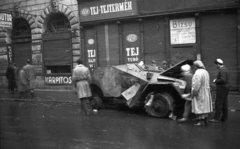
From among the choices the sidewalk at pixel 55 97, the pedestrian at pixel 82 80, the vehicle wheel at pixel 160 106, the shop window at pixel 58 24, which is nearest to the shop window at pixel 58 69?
the shop window at pixel 58 24

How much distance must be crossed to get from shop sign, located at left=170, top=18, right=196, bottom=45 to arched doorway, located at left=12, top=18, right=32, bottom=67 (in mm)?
9331

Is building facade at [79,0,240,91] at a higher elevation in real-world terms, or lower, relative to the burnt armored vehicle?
higher

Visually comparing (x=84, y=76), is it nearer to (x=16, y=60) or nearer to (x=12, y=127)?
(x=12, y=127)

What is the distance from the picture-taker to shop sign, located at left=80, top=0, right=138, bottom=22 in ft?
46.3

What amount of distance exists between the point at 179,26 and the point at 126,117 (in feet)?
20.6

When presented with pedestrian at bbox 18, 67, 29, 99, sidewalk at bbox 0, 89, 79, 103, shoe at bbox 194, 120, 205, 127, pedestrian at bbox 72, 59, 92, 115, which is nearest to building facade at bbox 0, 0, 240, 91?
pedestrian at bbox 72, 59, 92, 115

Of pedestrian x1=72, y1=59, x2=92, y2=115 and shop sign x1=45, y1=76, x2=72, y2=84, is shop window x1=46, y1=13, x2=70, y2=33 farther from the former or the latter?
pedestrian x1=72, y1=59, x2=92, y2=115

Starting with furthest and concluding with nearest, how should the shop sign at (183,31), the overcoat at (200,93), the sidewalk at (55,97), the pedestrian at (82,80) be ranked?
the shop sign at (183,31), the sidewalk at (55,97), the pedestrian at (82,80), the overcoat at (200,93)

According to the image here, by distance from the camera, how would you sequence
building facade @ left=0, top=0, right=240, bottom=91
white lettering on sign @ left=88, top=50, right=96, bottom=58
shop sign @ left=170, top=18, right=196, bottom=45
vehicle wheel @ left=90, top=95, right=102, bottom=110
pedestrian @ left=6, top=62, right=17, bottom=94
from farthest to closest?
white lettering on sign @ left=88, top=50, right=96, bottom=58 < pedestrian @ left=6, top=62, right=17, bottom=94 < shop sign @ left=170, top=18, right=196, bottom=45 < building facade @ left=0, top=0, right=240, bottom=91 < vehicle wheel @ left=90, top=95, right=102, bottom=110

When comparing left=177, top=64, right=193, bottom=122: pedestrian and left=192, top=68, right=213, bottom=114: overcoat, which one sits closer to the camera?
left=192, top=68, right=213, bottom=114: overcoat

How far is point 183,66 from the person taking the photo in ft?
25.0

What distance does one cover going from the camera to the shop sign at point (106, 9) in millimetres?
14102

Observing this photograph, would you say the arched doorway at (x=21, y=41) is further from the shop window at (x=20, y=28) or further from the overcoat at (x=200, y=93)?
the overcoat at (x=200, y=93)

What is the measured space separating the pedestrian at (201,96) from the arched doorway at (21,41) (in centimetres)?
1320
